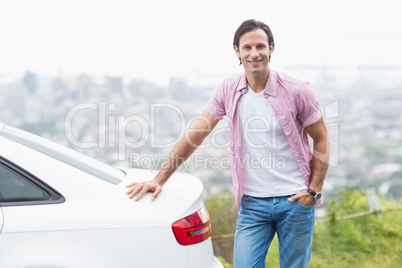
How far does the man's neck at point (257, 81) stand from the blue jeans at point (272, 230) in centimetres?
56

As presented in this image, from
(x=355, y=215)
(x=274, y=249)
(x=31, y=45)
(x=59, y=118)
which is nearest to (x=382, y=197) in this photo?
(x=355, y=215)

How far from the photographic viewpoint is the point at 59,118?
7250 mm

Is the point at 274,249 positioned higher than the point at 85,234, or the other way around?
the point at 85,234

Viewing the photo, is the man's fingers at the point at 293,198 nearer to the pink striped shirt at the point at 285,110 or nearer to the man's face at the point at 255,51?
the pink striped shirt at the point at 285,110

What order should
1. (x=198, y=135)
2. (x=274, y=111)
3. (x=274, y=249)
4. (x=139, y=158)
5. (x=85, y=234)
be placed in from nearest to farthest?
(x=85, y=234)
(x=274, y=111)
(x=198, y=135)
(x=139, y=158)
(x=274, y=249)

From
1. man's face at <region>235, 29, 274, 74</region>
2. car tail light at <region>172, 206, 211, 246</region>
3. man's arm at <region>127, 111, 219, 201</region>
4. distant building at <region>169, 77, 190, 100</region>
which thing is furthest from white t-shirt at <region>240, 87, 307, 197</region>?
distant building at <region>169, 77, 190, 100</region>

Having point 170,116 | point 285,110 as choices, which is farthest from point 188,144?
point 170,116

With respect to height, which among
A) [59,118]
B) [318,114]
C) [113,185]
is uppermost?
[318,114]

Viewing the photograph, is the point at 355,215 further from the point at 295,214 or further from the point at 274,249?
the point at 295,214

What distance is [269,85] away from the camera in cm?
231

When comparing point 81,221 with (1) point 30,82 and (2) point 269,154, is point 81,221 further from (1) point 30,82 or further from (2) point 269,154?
(1) point 30,82

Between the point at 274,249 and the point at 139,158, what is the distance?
1.58 metres

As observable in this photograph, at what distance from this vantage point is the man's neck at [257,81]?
2314 millimetres

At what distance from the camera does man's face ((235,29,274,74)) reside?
2273 millimetres
